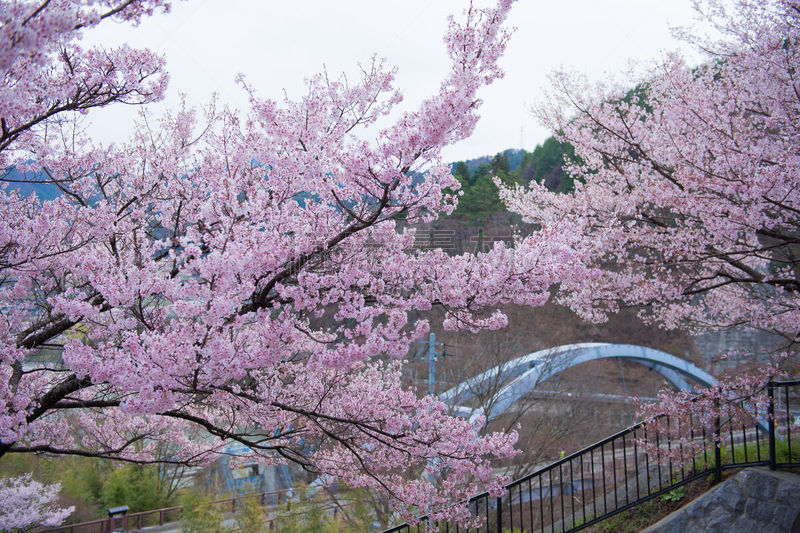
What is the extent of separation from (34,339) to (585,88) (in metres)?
7.10

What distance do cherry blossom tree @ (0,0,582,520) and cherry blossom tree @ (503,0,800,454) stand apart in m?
1.14

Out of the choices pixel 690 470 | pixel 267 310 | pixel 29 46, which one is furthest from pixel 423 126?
pixel 690 470

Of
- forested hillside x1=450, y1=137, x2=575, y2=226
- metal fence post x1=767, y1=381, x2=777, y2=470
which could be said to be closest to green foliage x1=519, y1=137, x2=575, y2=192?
forested hillside x1=450, y1=137, x2=575, y2=226

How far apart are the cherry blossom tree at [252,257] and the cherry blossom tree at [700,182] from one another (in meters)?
1.14

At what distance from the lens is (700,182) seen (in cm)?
466

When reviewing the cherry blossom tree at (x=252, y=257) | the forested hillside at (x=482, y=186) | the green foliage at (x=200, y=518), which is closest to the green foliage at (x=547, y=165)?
the forested hillside at (x=482, y=186)

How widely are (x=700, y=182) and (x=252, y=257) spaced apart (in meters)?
4.09

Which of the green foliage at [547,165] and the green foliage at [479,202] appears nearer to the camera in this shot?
the green foliage at [479,202]

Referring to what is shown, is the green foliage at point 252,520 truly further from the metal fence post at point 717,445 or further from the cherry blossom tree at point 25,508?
the metal fence post at point 717,445

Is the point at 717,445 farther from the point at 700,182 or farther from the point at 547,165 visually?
the point at 547,165

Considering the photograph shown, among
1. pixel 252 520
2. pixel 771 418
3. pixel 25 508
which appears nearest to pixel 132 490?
pixel 25 508

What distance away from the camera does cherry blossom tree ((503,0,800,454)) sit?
4328mm

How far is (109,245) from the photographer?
A: 14.6 ft

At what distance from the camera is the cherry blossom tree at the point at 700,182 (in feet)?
14.2
